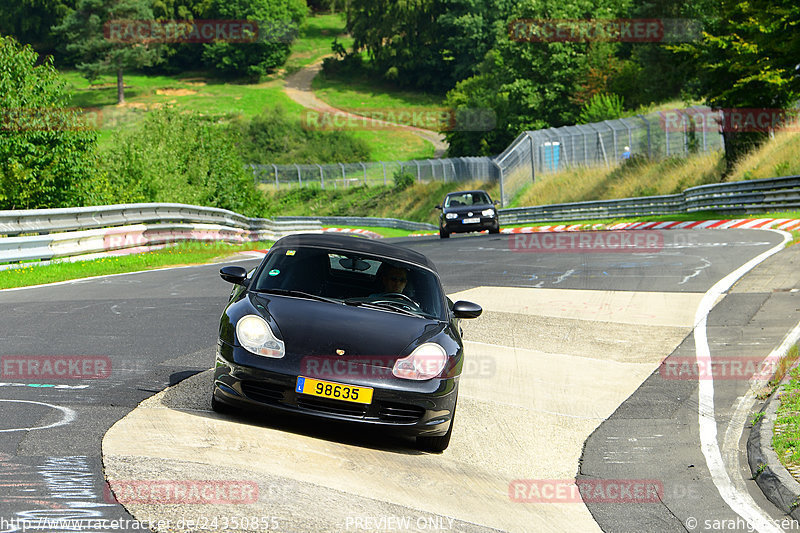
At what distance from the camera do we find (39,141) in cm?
2270

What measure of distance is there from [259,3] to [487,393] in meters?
139

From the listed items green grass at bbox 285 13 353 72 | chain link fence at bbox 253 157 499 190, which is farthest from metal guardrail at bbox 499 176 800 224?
green grass at bbox 285 13 353 72

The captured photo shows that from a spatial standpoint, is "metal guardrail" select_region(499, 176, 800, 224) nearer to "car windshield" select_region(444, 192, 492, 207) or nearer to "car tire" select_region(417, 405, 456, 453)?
"car windshield" select_region(444, 192, 492, 207)

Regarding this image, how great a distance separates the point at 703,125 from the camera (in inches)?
1636

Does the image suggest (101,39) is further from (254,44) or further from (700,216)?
(700,216)

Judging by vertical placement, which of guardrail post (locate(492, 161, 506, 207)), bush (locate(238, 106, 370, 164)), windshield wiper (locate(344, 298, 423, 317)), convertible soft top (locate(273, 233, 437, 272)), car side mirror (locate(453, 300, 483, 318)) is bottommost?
bush (locate(238, 106, 370, 164))

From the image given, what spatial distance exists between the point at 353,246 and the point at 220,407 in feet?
Answer: 6.14

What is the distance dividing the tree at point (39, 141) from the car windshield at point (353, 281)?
16.1 m

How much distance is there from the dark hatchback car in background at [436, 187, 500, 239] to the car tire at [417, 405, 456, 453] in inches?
986

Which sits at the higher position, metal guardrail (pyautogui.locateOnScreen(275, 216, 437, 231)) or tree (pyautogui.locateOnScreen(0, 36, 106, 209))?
tree (pyautogui.locateOnScreen(0, 36, 106, 209))

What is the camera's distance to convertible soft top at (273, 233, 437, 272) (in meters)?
7.98

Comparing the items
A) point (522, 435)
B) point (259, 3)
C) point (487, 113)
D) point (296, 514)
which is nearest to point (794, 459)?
point (522, 435)
